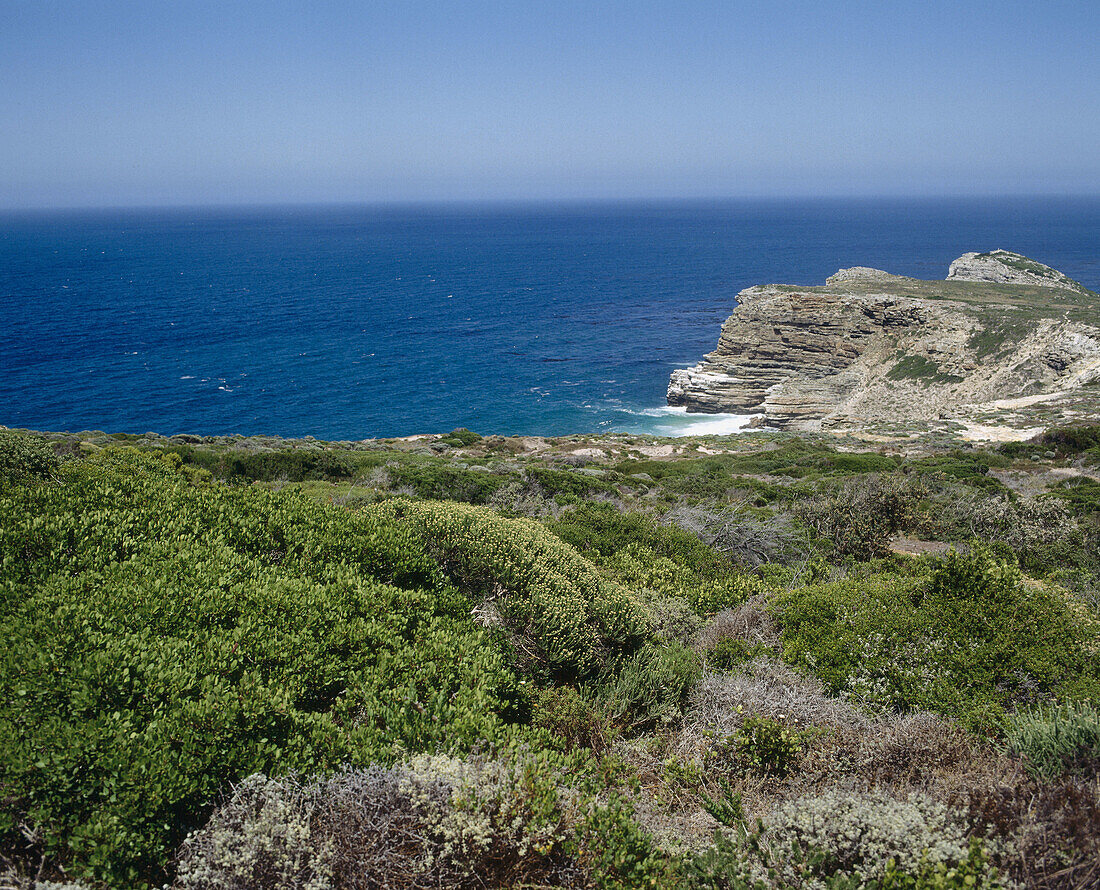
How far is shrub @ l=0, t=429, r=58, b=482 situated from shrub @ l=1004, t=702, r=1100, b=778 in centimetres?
1230

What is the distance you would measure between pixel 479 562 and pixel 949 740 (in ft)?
16.6

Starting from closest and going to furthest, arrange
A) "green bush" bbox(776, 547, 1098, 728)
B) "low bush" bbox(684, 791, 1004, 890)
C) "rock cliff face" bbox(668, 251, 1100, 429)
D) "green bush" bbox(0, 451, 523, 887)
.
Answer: "low bush" bbox(684, 791, 1004, 890) → "green bush" bbox(0, 451, 523, 887) → "green bush" bbox(776, 547, 1098, 728) → "rock cliff face" bbox(668, 251, 1100, 429)

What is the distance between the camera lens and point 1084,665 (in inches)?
248

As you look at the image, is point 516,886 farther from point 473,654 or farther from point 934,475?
point 934,475

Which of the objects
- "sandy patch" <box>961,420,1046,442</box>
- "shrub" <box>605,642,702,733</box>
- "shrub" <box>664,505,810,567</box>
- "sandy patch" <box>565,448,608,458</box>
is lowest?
"sandy patch" <box>565,448,608,458</box>

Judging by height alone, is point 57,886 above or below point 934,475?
above

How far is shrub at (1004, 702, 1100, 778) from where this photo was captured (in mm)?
4340

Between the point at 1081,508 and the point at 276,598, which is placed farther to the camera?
the point at 1081,508

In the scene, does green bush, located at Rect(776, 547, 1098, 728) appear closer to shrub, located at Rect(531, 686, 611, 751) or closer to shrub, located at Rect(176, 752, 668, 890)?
shrub, located at Rect(531, 686, 611, 751)

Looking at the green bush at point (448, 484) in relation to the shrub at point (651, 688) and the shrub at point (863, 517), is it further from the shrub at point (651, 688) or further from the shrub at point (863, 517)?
the shrub at point (651, 688)

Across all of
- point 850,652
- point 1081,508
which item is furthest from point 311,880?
point 1081,508

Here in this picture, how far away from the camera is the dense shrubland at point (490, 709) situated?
147 inches

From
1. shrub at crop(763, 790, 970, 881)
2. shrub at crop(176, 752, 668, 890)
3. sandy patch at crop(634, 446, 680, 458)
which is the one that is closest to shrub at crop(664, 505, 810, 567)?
shrub at crop(763, 790, 970, 881)

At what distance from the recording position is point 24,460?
32.2ft
